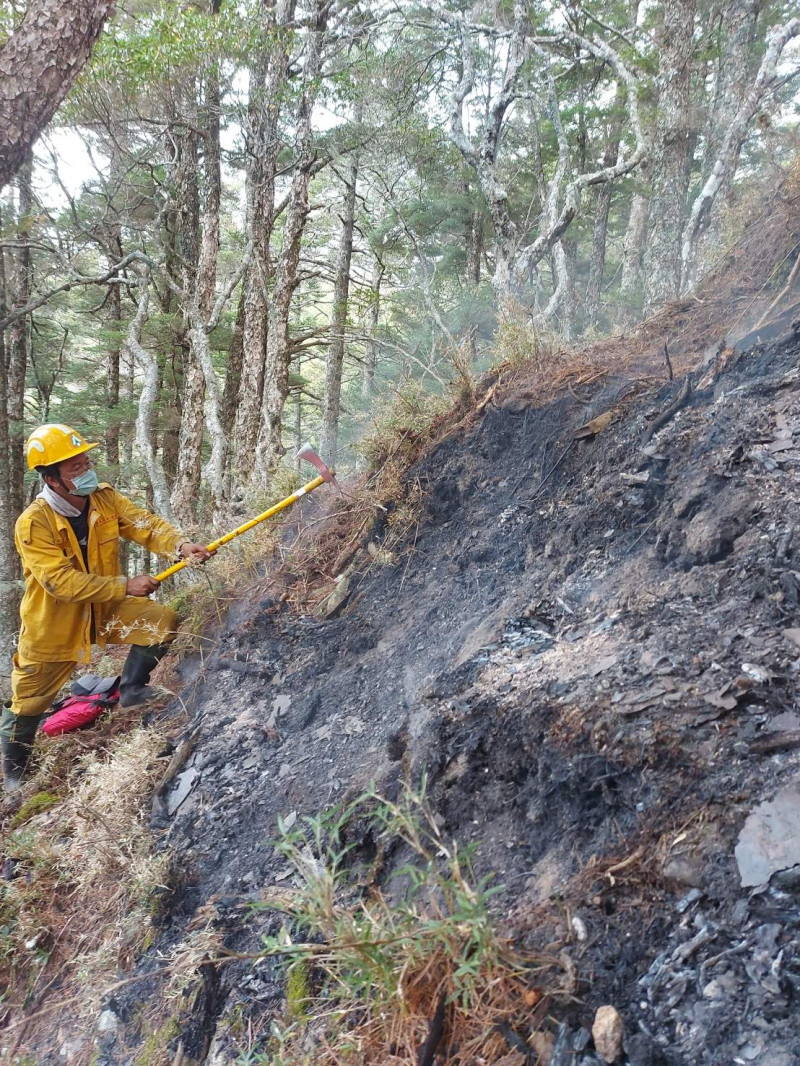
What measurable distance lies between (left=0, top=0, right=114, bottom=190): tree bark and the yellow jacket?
93.5 inches

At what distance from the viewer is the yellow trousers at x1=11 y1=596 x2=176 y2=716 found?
4254mm

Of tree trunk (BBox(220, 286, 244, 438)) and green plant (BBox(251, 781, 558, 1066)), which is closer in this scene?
green plant (BBox(251, 781, 558, 1066))

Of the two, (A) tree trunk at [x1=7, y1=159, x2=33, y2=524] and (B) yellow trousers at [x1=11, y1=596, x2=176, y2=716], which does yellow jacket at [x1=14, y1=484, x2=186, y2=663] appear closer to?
(B) yellow trousers at [x1=11, y1=596, x2=176, y2=716]

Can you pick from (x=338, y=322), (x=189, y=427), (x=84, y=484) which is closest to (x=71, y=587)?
(x=84, y=484)

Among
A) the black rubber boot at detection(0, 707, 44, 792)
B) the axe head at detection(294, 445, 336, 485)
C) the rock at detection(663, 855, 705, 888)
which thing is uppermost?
the axe head at detection(294, 445, 336, 485)

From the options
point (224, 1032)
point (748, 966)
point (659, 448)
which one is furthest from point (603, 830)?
point (659, 448)

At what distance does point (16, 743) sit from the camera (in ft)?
14.1

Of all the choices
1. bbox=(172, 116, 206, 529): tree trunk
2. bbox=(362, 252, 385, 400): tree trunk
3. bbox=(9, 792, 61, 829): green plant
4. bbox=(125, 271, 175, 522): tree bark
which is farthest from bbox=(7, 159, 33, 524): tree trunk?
bbox=(9, 792, 61, 829): green plant

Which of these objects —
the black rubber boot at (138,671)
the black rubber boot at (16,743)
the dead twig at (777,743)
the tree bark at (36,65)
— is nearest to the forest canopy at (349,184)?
the tree bark at (36,65)

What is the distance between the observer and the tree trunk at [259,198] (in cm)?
765

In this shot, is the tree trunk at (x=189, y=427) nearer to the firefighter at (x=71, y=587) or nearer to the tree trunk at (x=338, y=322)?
the tree trunk at (x=338, y=322)

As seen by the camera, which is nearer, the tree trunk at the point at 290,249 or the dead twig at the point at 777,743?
the dead twig at the point at 777,743

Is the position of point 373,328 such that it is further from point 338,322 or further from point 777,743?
point 777,743

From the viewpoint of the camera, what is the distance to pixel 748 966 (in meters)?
1.40
